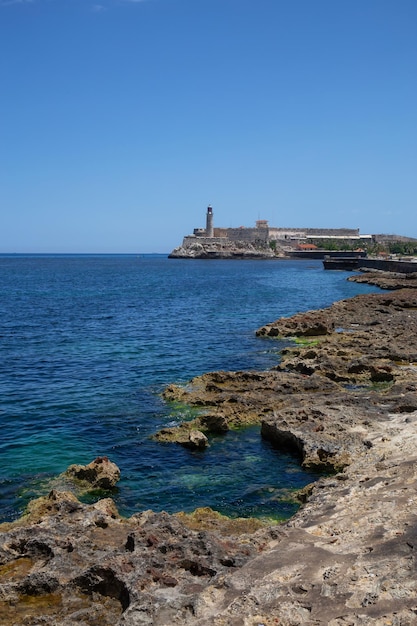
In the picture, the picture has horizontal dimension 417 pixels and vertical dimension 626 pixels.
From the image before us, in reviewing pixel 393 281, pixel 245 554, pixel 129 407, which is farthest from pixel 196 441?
pixel 393 281

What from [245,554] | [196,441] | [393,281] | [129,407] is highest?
[393,281]

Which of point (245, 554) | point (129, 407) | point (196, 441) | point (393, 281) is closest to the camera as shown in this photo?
point (245, 554)

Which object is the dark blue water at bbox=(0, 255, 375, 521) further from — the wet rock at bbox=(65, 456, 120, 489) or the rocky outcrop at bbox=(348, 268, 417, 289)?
the rocky outcrop at bbox=(348, 268, 417, 289)

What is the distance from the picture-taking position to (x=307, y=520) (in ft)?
36.0

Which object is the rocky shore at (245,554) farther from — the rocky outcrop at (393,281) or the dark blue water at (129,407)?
the rocky outcrop at (393,281)

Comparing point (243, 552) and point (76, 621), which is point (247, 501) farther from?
point (76, 621)

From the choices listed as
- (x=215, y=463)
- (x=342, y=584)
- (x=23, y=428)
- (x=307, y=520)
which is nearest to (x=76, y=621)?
(x=342, y=584)

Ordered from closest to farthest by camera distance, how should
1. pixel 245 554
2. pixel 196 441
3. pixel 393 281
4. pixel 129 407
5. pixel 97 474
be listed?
pixel 245 554
pixel 97 474
pixel 196 441
pixel 129 407
pixel 393 281

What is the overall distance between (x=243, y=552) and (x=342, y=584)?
209cm

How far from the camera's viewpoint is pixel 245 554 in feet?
31.4

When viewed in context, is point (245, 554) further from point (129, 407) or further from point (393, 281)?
point (393, 281)

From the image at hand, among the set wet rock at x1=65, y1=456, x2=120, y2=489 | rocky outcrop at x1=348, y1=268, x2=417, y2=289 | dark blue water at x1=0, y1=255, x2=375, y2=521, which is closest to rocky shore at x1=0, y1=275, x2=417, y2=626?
wet rock at x1=65, y1=456, x2=120, y2=489

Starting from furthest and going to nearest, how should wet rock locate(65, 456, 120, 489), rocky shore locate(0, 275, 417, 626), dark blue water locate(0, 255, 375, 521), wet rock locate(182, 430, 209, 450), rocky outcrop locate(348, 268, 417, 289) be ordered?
rocky outcrop locate(348, 268, 417, 289)
wet rock locate(182, 430, 209, 450)
dark blue water locate(0, 255, 375, 521)
wet rock locate(65, 456, 120, 489)
rocky shore locate(0, 275, 417, 626)

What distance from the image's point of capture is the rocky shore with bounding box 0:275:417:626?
769 centimetres
